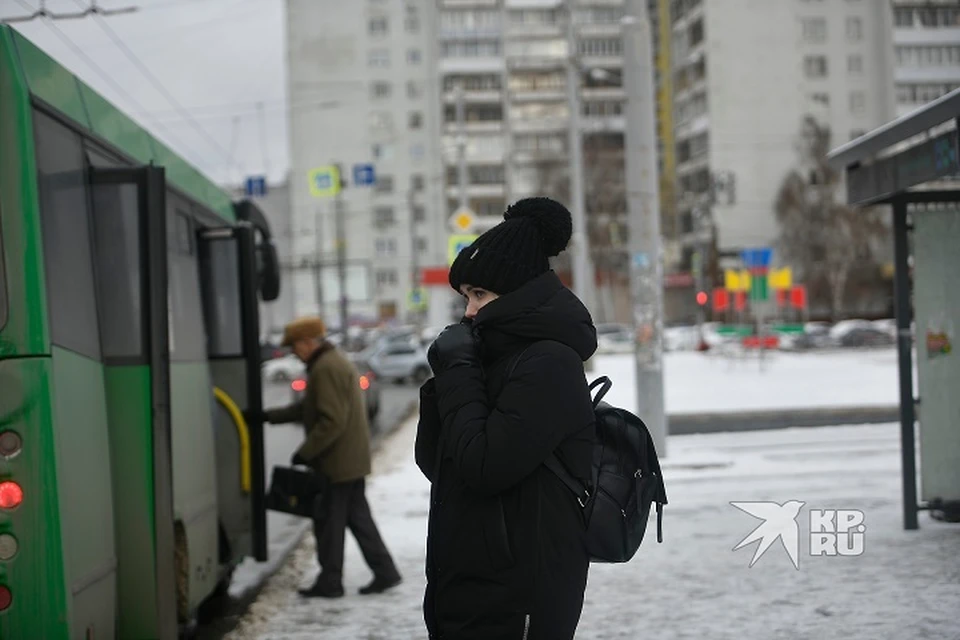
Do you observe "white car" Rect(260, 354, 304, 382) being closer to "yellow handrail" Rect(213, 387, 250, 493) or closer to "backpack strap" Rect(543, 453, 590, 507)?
"yellow handrail" Rect(213, 387, 250, 493)

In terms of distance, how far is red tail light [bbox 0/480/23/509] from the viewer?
4297 mm

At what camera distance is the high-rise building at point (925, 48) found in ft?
88.3

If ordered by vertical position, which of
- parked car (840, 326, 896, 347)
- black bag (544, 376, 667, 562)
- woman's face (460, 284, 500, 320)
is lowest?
parked car (840, 326, 896, 347)

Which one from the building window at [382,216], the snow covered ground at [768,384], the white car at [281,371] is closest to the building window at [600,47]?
the building window at [382,216]

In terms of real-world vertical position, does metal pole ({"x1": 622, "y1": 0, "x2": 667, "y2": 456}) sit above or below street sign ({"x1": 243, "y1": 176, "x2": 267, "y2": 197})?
below

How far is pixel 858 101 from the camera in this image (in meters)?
57.0

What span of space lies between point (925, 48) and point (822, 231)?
37.2 meters

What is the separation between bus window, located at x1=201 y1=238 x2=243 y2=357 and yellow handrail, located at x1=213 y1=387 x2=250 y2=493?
13.5 inches

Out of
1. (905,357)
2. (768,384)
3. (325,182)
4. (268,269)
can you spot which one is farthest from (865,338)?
(268,269)

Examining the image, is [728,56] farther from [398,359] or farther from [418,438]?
[418,438]

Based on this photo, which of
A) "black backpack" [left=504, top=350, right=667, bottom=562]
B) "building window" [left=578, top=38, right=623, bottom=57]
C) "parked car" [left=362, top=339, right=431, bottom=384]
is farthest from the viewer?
"building window" [left=578, top=38, right=623, bottom=57]

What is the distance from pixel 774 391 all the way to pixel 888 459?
12.1 meters

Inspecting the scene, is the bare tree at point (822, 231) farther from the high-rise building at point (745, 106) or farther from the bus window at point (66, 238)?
the bus window at point (66, 238)

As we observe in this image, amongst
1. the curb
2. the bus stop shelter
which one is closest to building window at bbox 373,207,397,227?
the curb
